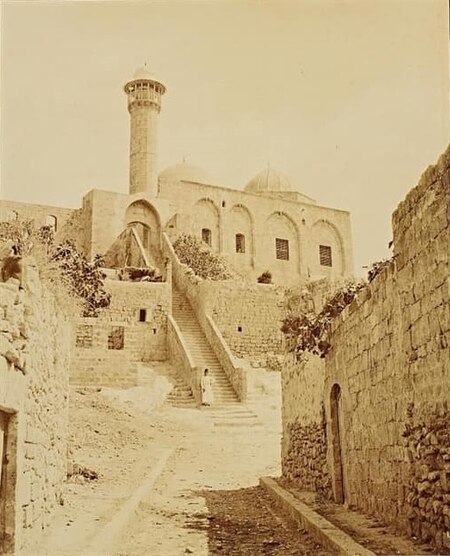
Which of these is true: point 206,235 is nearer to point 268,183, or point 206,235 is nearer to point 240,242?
point 240,242

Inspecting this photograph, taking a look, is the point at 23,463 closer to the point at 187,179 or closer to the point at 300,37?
the point at 300,37

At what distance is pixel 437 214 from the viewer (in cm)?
621

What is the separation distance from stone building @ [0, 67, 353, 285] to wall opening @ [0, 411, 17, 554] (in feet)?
97.4

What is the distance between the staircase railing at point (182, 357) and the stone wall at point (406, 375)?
13063 mm

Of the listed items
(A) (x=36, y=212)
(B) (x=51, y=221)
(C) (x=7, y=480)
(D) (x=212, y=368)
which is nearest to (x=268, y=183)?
(B) (x=51, y=221)

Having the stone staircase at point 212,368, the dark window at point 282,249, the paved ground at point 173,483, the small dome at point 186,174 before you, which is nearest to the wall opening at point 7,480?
the paved ground at point 173,483

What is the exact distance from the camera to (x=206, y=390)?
21875 millimetres

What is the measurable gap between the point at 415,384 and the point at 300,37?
3.98 m

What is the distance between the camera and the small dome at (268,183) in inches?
2009

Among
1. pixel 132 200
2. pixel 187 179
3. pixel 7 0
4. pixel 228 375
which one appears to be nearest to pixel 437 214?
pixel 7 0

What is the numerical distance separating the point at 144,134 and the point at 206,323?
684 inches

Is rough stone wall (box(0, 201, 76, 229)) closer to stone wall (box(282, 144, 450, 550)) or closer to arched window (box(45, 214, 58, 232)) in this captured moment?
arched window (box(45, 214, 58, 232))

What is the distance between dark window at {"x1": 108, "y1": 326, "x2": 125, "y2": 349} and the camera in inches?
1008

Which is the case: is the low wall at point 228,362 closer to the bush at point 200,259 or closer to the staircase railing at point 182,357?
the staircase railing at point 182,357
